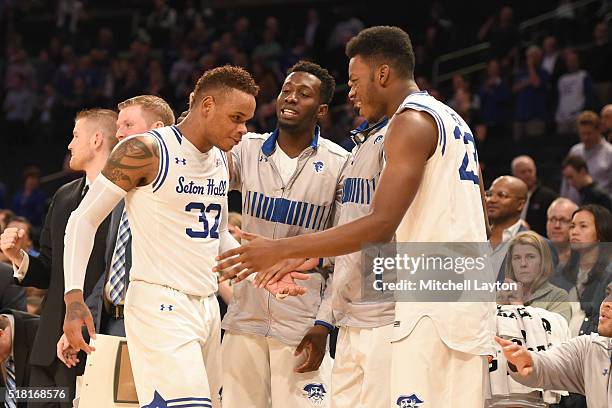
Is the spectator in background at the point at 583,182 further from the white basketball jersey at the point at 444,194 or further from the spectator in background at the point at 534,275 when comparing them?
the white basketball jersey at the point at 444,194

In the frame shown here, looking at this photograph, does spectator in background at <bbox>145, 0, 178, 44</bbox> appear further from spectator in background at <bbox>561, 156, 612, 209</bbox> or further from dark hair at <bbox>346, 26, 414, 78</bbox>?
dark hair at <bbox>346, 26, 414, 78</bbox>

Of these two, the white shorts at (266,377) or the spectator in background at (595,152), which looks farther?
the spectator in background at (595,152)

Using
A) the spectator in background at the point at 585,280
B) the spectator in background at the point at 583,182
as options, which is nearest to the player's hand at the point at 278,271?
the spectator in background at the point at 585,280

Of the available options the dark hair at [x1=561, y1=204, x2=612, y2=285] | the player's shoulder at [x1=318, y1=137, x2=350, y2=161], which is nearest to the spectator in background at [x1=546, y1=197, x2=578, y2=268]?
the dark hair at [x1=561, y1=204, x2=612, y2=285]

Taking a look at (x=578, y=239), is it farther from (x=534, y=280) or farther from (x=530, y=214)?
(x=530, y=214)

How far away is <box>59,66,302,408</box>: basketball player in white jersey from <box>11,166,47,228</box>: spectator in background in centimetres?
964

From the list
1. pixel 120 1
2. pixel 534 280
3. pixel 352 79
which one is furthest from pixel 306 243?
pixel 120 1

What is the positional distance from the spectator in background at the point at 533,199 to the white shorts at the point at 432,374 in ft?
16.8

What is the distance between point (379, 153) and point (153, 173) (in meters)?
1.16

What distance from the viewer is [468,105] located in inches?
481

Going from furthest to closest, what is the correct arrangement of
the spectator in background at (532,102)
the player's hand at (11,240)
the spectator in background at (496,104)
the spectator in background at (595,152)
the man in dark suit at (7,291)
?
the spectator in background at (496,104)
the spectator in background at (532,102)
the spectator in background at (595,152)
the man in dark suit at (7,291)
the player's hand at (11,240)

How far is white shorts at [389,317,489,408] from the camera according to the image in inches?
153

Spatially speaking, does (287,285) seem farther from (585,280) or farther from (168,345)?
(585,280)

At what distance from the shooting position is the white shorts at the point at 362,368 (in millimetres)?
4730
